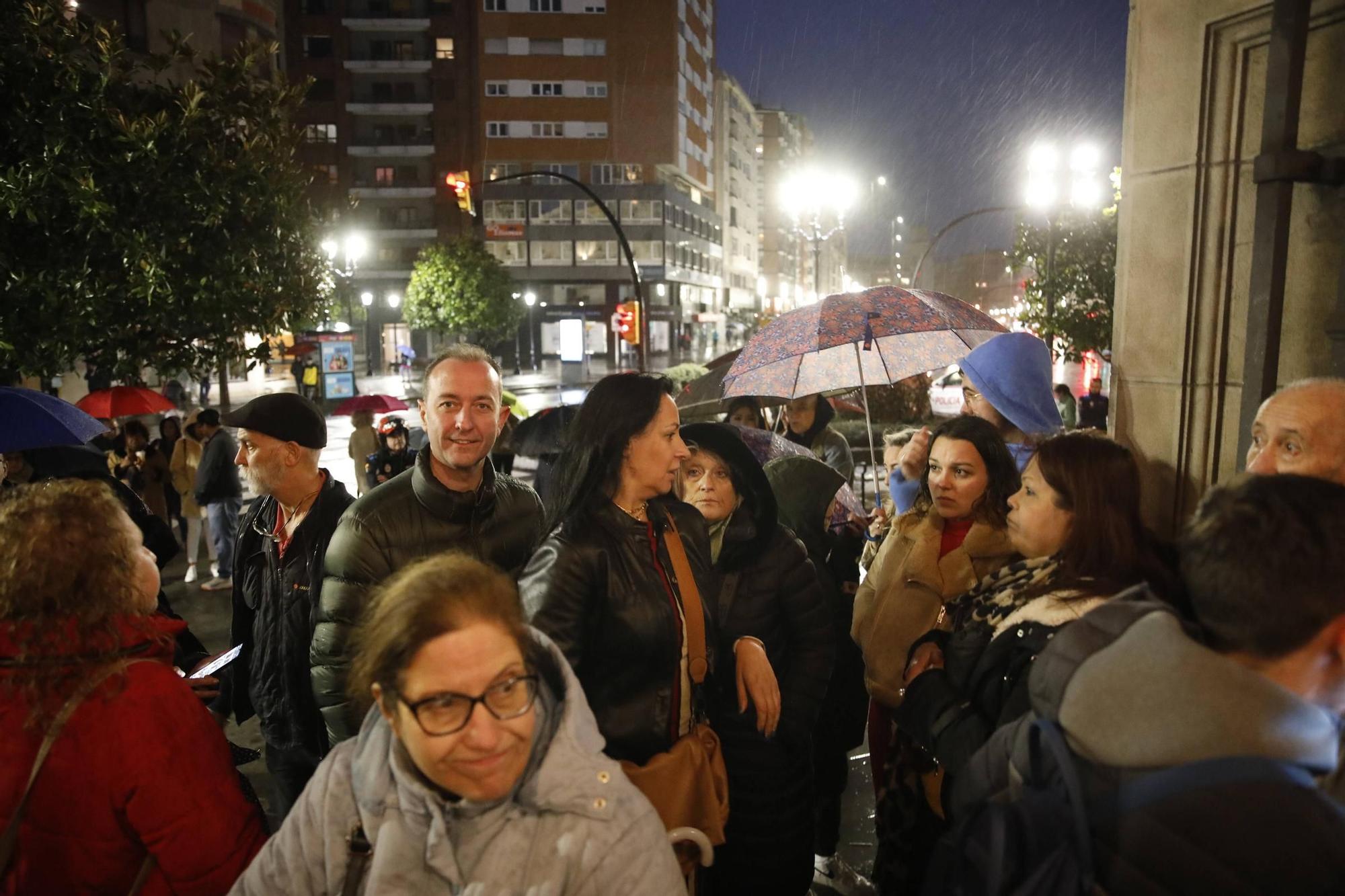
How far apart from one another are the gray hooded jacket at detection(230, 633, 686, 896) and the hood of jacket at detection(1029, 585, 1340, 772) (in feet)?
2.61

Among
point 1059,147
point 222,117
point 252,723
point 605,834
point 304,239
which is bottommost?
point 252,723

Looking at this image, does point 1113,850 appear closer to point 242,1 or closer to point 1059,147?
point 1059,147

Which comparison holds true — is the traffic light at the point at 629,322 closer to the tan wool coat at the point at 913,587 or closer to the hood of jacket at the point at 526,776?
the tan wool coat at the point at 913,587

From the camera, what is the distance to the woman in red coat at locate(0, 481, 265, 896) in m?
1.82

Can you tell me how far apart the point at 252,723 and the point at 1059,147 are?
18.2 m

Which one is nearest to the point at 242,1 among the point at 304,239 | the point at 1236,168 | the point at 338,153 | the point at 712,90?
the point at 304,239

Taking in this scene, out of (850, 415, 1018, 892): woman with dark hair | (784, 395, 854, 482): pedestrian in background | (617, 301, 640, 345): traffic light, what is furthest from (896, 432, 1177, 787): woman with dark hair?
(617, 301, 640, 345): traffic light

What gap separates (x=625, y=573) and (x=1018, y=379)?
2.37m

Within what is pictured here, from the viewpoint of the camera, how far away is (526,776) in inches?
63.5

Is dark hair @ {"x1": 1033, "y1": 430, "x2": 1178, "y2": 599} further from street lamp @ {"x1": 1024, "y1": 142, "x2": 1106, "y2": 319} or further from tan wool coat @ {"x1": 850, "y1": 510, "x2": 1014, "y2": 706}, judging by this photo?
street lamp @ {"x1": 1024, "y1": 142, "x2": 1106, "y2": 319}

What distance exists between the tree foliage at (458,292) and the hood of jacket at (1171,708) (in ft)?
155

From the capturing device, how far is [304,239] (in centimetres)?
1230

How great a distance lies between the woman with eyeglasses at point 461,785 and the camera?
1554 millimetres

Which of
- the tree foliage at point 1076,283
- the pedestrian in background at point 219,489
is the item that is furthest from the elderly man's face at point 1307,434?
the tree foliage at point 1076,283
